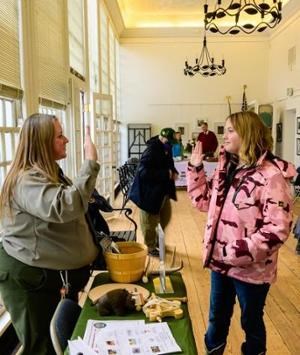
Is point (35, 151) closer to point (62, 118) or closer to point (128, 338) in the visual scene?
point (128, 338)

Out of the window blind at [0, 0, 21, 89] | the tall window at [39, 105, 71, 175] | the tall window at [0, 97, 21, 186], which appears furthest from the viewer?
the tall window at [39, 105, 71, 175]

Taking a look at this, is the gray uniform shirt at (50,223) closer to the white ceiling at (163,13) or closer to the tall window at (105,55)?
the tall window at (105,55)

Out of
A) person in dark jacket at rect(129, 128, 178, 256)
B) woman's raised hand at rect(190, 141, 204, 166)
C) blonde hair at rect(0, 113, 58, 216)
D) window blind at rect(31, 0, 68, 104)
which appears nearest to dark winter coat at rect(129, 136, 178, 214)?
person in dark jacket at rect(129, 128, 178, 256)

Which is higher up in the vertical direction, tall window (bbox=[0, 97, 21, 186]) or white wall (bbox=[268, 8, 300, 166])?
white wall (bbox=[268, 8, 300, 166])

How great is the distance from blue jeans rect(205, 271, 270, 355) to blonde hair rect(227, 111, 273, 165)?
63 centimetres

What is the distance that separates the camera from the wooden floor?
9.37 ft

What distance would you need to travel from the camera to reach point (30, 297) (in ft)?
5.82

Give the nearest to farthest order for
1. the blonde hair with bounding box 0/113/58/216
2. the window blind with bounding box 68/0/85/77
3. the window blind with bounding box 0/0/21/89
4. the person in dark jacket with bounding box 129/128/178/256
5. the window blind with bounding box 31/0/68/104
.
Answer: the blonde hair with bounding box 0/113/58/216
the window blind with bounding box 0/0/21/89
the window blind with bounding box 31/0/68/104
the person in dark jacket with bounding box 129/128/178/256
the window blind with bounding box 68/0/85/77

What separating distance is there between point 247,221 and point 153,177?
2.56 metres

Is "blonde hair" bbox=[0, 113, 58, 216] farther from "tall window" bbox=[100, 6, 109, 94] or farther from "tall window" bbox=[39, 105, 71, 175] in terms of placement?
"tall window" bbox=[100, 6, 109, 94]

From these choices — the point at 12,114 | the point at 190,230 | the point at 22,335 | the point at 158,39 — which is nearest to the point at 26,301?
the point at 22,335

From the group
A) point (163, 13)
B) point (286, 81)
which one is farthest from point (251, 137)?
point (163, 13)

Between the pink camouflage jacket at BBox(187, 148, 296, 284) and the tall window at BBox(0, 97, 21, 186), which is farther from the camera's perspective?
the tall window at BBox(0, 97, 21, 186)

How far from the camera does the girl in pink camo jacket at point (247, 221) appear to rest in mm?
1822
